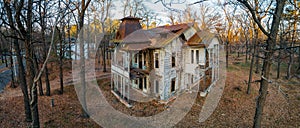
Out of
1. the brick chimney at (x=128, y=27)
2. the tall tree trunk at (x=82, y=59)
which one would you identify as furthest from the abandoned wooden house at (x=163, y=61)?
the tall tree trunk at (x=82, y=59)

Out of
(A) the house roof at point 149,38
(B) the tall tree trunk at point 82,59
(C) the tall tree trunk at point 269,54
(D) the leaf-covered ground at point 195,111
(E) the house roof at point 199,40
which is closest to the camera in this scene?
(C) the tall tree trunk at point 269,54

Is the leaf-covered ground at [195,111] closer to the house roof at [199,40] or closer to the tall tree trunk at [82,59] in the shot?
the tall tree trunk at [82,59]

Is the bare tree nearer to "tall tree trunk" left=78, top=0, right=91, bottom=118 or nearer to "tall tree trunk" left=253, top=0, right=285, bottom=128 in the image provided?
"tall tree trunk" left=253, top=0, right=285, bottom=128

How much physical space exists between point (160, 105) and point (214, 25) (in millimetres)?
16066

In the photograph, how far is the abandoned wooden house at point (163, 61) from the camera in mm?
11703

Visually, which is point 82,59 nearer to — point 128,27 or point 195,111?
point 128,27

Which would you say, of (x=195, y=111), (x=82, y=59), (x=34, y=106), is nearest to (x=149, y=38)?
(x=82, y=59)

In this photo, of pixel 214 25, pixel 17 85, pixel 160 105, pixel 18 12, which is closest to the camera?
pixel 18 12

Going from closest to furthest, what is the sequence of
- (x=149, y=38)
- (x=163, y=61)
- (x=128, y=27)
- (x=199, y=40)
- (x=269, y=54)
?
(x=269, y=54) → (x=163, y=61) → (x=149, y=38) → (x=199, y=40) → (x=128, y=27)

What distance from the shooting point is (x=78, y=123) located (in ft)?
27.3

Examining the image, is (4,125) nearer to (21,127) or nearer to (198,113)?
(21,127)

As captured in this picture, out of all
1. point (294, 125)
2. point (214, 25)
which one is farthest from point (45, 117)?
point (214, 25)

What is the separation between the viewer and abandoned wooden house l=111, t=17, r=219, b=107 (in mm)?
11703

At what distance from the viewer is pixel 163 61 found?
37.2 ft
